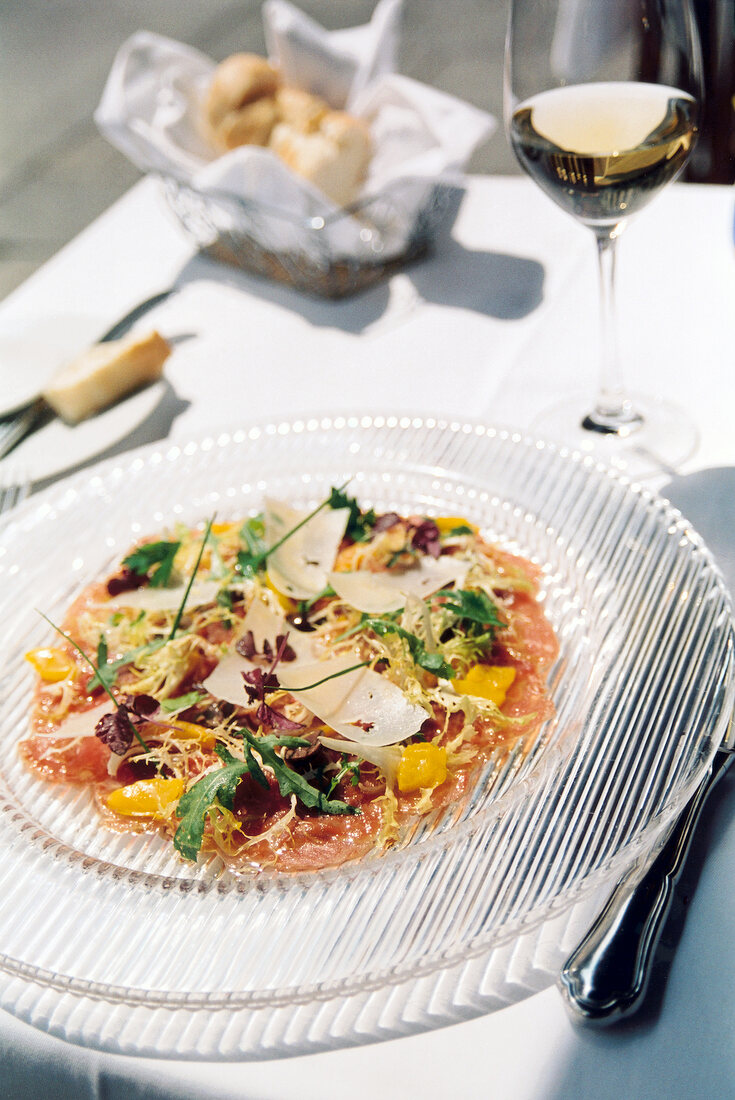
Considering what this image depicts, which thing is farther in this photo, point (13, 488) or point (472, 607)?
point (13, 488)

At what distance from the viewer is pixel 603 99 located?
1.25 metres

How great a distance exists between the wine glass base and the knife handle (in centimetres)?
64

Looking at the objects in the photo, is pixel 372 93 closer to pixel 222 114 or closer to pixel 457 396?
pixel 222 114

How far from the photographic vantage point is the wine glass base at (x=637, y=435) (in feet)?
4.36

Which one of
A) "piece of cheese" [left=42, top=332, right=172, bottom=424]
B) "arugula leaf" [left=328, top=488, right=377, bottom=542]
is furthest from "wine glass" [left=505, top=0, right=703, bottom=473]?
"piece of cheese" [left=42, top=332, right=172, bottom=424]

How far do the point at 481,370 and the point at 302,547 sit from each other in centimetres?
61

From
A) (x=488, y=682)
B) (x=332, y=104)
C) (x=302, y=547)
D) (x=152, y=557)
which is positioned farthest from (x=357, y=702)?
(x=332, y=104)

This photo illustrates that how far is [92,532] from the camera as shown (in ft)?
4.34

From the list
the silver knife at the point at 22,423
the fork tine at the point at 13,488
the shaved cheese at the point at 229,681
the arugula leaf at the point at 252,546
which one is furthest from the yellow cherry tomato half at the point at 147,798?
the silver knife at the point at 22,423

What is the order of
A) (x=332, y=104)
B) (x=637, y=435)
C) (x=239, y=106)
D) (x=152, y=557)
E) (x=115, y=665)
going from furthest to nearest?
1. (x=332, y=104)
2. (x=239, y=106)
3. (x=637, y=435)
4. (x=152, y=557)
5. (x=115, y=665)

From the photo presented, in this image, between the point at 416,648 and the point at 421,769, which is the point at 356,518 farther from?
the point at 421,769

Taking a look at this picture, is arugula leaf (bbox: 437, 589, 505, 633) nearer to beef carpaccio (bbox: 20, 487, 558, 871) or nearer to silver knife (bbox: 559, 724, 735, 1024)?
beef carpaccio (bbox: 20, 487, 558, 871)

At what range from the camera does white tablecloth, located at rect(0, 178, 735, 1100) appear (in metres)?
0.72

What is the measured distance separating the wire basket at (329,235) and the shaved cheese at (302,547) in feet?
2.24
